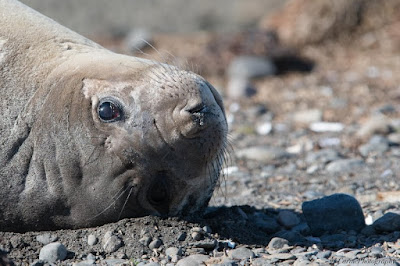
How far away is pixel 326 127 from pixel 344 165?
1814 mm

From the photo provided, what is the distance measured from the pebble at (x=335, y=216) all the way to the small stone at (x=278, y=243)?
0.47m

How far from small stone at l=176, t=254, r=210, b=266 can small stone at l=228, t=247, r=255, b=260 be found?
15 cm

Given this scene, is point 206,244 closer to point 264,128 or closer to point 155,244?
point 155,244

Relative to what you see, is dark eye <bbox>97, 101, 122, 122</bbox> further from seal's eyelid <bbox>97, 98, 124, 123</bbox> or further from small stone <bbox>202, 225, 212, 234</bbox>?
small stone <bbox>202, 225, 212, 234</bbox>

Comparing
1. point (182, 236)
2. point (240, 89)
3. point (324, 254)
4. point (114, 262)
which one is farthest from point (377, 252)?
point (240, 89)

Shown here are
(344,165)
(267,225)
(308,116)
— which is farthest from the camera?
(308,116)

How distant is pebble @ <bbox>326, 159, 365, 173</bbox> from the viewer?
7.21 m

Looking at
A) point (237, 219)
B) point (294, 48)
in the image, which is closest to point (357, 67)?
point (294, 48)

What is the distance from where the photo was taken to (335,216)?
5055 mm

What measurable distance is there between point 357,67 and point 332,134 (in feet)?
11.8

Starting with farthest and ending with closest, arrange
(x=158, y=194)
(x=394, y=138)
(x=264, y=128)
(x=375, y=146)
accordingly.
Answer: (x=264, y=128) < (x=394, y=138) < (x=375, y=146) < (x=158, y=194)

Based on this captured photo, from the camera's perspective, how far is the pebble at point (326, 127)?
901 cm

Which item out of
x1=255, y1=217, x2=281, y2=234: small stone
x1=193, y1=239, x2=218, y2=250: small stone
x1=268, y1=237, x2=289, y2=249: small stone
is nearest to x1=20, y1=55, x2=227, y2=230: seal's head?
x1=193, y1=239, x2=218, y2=250: small stone

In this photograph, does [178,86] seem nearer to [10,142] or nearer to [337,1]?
[10,142]
